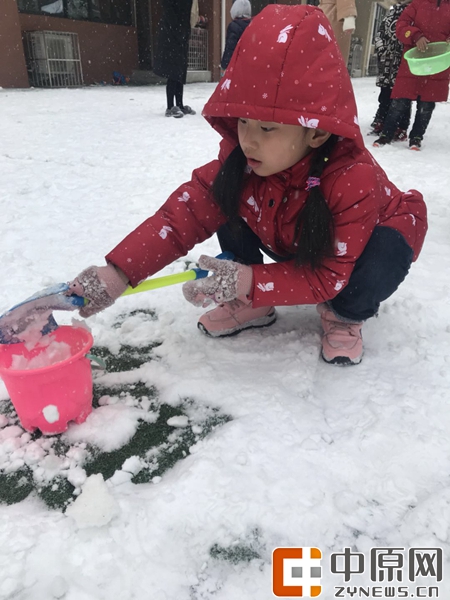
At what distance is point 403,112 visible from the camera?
4.39 meters

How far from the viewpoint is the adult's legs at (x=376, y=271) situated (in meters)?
1.36

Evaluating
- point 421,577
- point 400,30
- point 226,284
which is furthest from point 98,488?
point 400,30

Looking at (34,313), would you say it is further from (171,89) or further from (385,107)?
(171,89)

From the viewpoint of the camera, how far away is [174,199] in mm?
1468

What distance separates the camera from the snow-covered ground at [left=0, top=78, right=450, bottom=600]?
3.09ft

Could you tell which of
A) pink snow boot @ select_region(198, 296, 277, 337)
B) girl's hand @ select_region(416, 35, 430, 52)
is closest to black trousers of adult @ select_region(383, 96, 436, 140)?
girl's hand @ select_region(416, 35, 430, 52)

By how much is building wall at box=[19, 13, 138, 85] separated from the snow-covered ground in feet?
24.2

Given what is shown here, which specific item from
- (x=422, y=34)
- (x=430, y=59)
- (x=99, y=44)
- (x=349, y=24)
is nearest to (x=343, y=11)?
(x=349, y=24)

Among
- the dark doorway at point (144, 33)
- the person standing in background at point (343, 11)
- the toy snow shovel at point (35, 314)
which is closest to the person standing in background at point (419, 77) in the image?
the person standing in background at point (343, 11)

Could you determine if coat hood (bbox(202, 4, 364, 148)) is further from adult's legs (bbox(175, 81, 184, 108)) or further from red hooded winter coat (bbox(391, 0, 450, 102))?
adult's legs (bbox(175, 81, 184, 108))

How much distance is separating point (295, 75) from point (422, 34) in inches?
147

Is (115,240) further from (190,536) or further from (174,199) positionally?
(190,536)

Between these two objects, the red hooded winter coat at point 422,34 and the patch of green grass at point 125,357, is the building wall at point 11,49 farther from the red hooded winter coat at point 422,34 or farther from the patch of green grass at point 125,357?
the patch of green grass at point 125,357

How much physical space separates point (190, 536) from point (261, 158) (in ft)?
2.88
